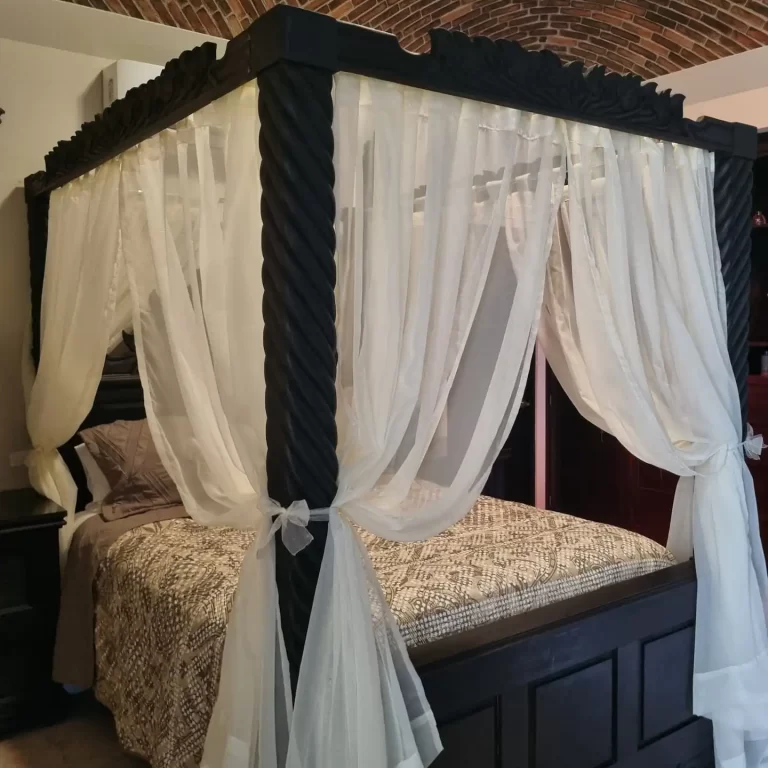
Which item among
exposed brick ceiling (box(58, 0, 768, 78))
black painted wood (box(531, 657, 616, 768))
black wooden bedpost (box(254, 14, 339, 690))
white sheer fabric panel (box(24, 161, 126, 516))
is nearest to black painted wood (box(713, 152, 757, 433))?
black painted wood (box(531, 657, 616, 768))

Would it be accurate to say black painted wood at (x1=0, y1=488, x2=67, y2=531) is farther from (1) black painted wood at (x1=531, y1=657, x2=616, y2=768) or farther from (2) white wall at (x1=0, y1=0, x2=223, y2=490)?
(1) black painted wood at (x1=531, y1=657, x2=616, y2=768)

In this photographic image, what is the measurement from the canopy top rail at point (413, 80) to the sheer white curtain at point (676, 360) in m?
0.08

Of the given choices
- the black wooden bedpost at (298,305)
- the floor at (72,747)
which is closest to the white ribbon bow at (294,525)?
the black wooden bedpost at (298,305)

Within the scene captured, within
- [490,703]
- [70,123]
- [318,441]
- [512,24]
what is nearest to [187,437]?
[318,441]

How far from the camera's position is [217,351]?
1687 millimetres

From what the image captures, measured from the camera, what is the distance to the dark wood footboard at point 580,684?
176cm

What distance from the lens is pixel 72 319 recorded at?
2.58 metres

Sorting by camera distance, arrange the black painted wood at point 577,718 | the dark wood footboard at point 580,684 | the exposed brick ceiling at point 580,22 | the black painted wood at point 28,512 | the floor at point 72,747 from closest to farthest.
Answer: the dark wood footboard at point 580,684, the black painted wood at point 577,718, the floor at point 72,747, the black painted wood at point 28,512, the exposed brick ceiling at point 580,22

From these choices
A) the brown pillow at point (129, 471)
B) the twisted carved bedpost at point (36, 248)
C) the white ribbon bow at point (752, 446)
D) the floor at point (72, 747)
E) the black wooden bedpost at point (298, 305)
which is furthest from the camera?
the twisted carved bedpost at point (36, 248)

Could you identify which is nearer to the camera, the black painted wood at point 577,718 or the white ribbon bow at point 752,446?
the black painted wood at point 577,718

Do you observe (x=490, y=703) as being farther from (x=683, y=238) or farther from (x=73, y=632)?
(x=73, y=632)

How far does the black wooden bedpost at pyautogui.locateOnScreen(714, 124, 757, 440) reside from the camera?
229 centimetres

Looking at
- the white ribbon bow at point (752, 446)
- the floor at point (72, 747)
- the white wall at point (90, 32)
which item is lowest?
the floor at point (72, 747)

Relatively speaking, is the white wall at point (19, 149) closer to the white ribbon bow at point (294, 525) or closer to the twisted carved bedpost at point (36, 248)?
the twisted carved bedpost at point (36, 248)
